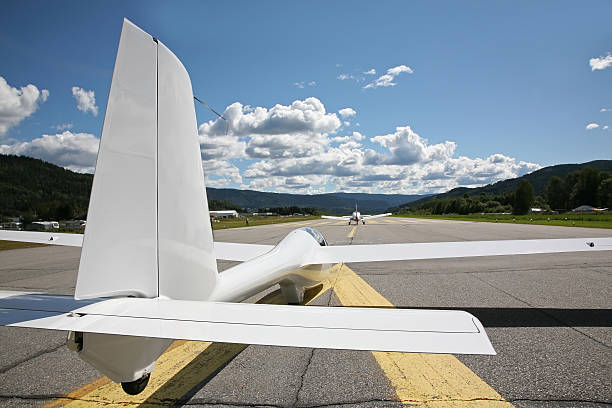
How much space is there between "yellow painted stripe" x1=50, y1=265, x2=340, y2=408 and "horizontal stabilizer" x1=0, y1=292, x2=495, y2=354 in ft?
4.25

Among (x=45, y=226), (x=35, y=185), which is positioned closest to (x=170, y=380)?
(x=45, y=226)

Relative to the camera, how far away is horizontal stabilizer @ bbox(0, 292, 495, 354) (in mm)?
1543

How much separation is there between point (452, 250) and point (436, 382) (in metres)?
3.45

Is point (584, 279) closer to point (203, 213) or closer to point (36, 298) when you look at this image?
point (203, 213)

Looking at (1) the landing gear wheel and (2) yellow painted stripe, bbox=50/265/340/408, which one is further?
(2) yellow painted stripe, bbox=50/265/340/408

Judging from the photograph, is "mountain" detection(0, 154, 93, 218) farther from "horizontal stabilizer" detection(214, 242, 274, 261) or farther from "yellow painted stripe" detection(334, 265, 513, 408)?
"yellow painted stripe" detection(334, 265, 513, 408)

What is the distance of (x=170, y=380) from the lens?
331 centimetres

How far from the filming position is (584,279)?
25.4 ft

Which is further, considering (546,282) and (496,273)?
(496,273)

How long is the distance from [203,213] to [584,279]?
878 cm

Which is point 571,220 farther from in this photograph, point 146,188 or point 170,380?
point 146,188

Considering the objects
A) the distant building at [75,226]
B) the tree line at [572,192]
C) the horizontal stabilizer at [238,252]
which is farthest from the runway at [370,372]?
the tree line at [572,192]

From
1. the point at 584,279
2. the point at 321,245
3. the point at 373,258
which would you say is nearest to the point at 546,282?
the point at 584,279

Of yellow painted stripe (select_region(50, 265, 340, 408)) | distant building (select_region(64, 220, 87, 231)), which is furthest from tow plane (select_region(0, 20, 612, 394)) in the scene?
distant building (select_region(64, 220, 87, 231))
